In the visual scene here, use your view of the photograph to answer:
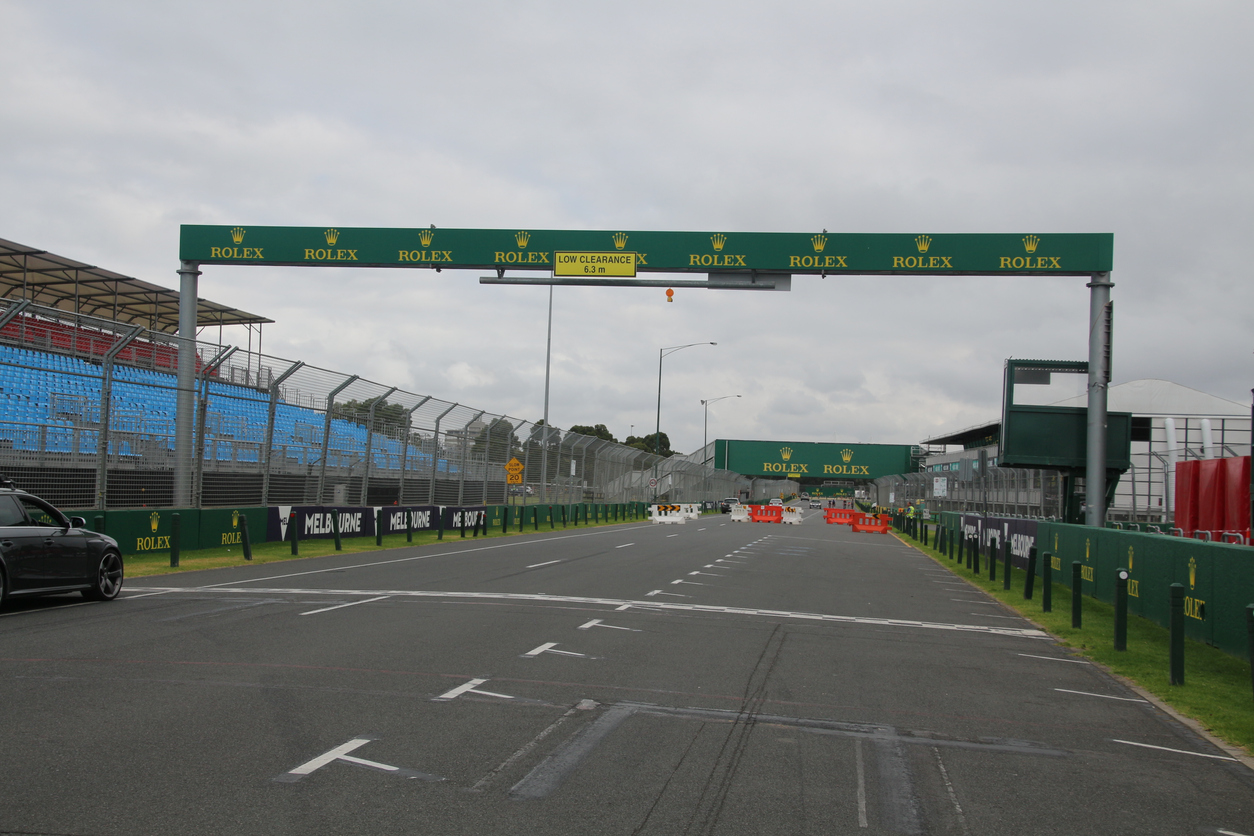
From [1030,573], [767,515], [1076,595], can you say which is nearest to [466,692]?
[1076,595]

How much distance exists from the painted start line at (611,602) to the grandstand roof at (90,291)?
2264cm

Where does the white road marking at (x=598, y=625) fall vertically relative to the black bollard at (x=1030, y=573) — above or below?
below

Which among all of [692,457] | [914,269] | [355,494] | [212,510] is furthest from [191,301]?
[692,457]

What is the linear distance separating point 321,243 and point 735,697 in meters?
21.4

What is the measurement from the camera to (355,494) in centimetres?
2608

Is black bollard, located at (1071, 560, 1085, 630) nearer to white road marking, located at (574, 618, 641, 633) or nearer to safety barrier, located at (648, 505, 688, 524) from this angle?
white road marking, located at (574, 618, 641, 633)

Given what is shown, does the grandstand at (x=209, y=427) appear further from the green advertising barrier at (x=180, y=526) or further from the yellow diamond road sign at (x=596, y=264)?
the yellow diamond road sign at (x=596, y=264)

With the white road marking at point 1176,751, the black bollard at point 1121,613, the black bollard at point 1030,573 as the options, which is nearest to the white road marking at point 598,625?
the white road marking at point 1176,751

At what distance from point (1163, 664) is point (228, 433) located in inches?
733

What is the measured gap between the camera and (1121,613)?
11.1 metres

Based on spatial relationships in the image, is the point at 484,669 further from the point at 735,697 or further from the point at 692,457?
the point at 692,457

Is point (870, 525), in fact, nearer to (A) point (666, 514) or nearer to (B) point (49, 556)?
(A) point (666, 514)

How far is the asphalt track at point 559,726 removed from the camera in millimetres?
4891

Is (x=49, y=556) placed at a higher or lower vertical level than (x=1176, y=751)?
higher
